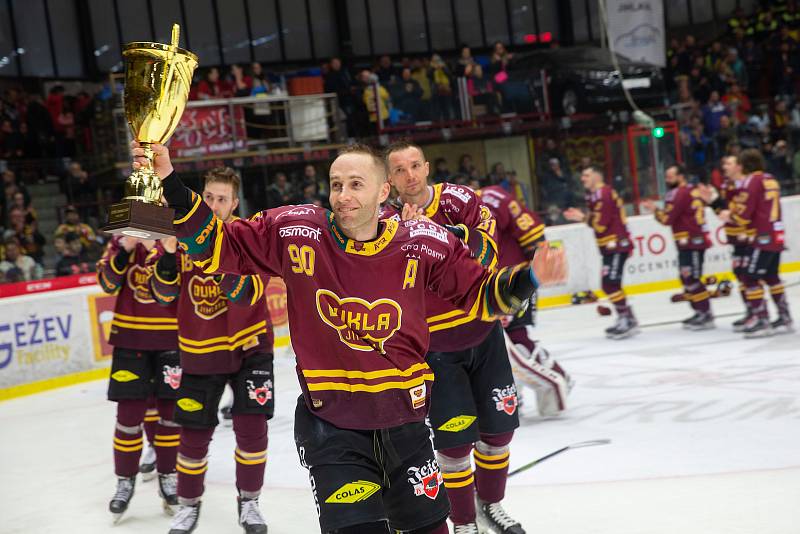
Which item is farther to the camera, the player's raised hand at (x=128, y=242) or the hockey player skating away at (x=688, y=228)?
the hockey player skating away at (x=688, y=228)

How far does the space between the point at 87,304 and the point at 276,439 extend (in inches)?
152

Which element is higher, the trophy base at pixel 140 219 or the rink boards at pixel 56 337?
the trophy base at pixel 140 219

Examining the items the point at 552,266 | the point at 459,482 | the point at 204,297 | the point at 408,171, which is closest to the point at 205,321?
the point at 204,297

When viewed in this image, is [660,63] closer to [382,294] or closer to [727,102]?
[727,102]

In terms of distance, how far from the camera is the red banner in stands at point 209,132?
13039 mm

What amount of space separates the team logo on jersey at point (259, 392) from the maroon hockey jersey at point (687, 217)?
6.61 metres

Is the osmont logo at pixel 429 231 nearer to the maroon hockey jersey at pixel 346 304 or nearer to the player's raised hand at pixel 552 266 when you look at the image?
the maroon hockey jersey at pixel 346 304

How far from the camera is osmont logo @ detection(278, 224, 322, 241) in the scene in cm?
287

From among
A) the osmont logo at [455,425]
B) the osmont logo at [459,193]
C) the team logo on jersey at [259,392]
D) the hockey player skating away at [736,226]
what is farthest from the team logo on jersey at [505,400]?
the hockey player skating away at [736,226]

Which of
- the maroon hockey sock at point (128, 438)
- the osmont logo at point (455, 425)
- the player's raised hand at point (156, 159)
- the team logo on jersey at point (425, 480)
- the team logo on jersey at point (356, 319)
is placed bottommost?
the maroon hockey sock at point (128, 438)

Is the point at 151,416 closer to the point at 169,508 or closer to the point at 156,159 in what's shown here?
the point at 169,508

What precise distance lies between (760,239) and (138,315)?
5.97 meters

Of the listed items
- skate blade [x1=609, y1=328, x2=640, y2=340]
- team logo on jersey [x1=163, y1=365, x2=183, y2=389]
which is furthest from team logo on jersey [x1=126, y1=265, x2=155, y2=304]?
skate blade [x1=609, y1=328, x2=640, y2=340]

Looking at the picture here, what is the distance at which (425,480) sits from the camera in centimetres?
289
